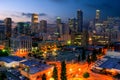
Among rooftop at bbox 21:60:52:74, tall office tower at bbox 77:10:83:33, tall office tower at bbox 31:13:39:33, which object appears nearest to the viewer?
rooftop at bbox 21:60:52:74

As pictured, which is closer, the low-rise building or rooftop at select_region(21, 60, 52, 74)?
rooftop at select_region(21, 60, 52, 74)

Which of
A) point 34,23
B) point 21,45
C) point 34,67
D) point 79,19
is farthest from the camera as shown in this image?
point 79,19

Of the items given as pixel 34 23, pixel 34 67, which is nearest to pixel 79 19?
pixel 34 23

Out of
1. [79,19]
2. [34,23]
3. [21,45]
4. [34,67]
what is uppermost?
[79,19]

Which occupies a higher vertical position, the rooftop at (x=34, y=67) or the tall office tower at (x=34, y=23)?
the tall office tower at (x=34, y=23)

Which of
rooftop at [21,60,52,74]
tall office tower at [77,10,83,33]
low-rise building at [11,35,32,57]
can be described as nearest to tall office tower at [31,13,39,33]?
tall office tower at [77,10,83,33]

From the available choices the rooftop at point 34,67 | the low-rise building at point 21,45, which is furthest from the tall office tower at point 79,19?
the rooftop at point 34,67

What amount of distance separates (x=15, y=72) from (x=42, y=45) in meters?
21.2

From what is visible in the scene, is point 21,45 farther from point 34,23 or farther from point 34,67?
point 34,23

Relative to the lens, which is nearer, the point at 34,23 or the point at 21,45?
the point at 21,45

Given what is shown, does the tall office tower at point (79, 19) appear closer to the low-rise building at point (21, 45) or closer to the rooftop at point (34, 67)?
the low-rise building at point (21, 45)

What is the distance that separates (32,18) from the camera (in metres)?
78.6

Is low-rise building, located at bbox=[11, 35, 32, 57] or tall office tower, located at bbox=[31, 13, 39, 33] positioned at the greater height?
tall office tower, located at bbox=[31, 13, 39, 33]

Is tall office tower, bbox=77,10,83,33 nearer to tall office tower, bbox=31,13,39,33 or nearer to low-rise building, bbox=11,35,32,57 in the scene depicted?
tall office tower, bbox=31,13,39,33
